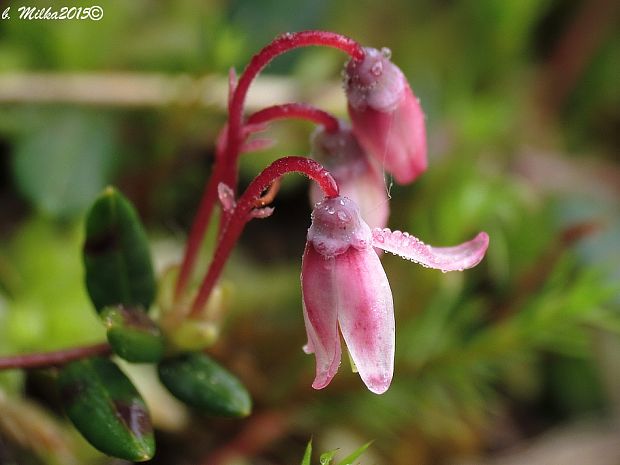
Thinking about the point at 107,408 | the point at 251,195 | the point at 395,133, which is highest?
the point at 395,133

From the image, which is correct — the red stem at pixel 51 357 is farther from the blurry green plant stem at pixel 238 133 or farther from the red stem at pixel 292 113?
the red stem at pixel 292 113

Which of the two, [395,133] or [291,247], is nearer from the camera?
[395,133]

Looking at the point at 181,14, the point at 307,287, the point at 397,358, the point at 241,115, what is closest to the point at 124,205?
the point at 241,115

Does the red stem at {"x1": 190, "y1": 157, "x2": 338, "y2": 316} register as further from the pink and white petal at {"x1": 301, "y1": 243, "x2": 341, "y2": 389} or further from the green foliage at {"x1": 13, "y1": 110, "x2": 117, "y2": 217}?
the green foliage at {"x1": 13, "y1": 110, "x2": 117, "y2": 217}

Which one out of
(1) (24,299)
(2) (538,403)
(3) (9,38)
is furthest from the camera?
(2) (538,403)

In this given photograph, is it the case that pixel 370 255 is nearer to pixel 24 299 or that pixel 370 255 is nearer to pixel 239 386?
pixel 239 386

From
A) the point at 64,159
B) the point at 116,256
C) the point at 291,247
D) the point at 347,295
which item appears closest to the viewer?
the point at 347,295

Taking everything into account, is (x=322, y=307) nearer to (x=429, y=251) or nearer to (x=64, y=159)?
(x=429, y=251)

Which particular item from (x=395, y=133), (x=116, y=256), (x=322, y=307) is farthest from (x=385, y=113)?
(x=116, y=256)
